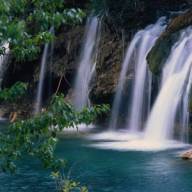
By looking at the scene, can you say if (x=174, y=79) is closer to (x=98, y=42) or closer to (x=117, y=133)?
(x=117, y=133)

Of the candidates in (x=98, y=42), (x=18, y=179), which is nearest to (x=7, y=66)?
(x=98, y=42)

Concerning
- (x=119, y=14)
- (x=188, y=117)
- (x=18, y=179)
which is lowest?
(x=18, y=179)

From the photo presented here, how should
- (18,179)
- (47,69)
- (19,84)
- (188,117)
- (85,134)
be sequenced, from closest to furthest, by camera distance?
(19,84) → (18,179) → (188,117) → (85,134) → (47,69)

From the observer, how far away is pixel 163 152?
59.5 ft

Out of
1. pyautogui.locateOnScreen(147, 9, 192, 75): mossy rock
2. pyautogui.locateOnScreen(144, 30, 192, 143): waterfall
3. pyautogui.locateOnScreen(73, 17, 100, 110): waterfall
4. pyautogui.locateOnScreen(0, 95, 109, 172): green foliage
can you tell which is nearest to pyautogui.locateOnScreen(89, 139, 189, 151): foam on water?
pyautogui.locateOnScreen(144, 30, 192, 143): waterfall

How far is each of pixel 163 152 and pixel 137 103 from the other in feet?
17.2

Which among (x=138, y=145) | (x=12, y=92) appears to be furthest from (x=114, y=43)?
(x=12, y=92)

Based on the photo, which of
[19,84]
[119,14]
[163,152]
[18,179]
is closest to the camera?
[19,84]

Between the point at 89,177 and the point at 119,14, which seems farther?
the point at 119,14

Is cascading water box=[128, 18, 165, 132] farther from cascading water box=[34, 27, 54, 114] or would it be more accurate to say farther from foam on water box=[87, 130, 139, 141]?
cascading water box=[34, 27, 54, 114]

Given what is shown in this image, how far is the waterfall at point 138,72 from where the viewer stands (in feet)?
75.8

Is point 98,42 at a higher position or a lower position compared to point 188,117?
higher

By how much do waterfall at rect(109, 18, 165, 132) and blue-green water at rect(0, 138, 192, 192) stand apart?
452cm

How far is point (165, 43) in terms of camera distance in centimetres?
2259
